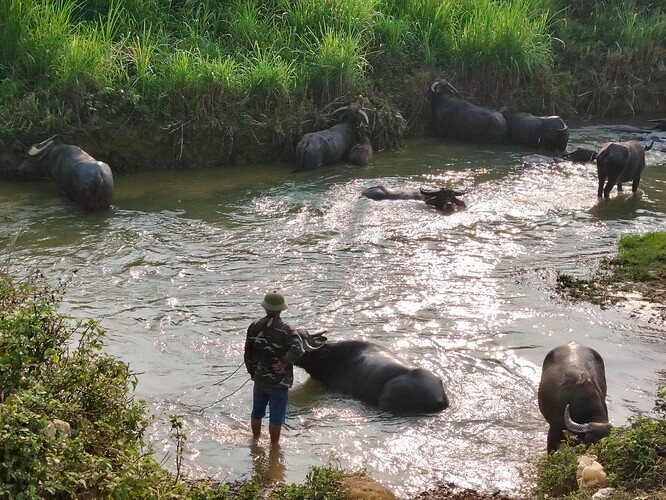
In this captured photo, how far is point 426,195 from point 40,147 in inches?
227

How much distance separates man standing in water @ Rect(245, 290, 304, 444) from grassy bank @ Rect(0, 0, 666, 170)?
8.67 metres

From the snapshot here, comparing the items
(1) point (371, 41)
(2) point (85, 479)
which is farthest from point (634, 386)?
(1) point (371, 41)

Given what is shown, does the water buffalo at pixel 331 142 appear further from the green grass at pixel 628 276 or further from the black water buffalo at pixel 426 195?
the green grass at pixel 628 276

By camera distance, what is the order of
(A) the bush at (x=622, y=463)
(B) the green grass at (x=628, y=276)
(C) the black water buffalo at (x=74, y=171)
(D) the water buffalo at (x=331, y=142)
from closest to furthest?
(A) the bush at (x=622, y=463) → (B) the green grass at (x=628, y=276) → (C) the black water buffalo at (x=74, y=171) → (D) the water buffalo at (x=331, y=142)

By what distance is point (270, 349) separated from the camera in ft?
21.7

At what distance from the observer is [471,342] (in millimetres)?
8484

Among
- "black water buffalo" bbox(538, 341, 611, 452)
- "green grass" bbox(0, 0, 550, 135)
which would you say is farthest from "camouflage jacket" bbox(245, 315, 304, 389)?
"green grass" bbox(0, 0, 550, 135)

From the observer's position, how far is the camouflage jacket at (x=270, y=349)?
21.7 feet

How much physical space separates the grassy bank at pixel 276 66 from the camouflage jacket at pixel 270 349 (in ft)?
28.4

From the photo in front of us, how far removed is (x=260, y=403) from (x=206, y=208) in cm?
647

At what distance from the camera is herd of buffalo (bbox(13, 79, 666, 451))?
6637mm

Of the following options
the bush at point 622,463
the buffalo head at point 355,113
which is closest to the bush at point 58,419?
the bush at point 622,463

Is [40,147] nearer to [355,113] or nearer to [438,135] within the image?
[355,113]

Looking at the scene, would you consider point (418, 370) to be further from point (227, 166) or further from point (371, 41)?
point (371, 41)
